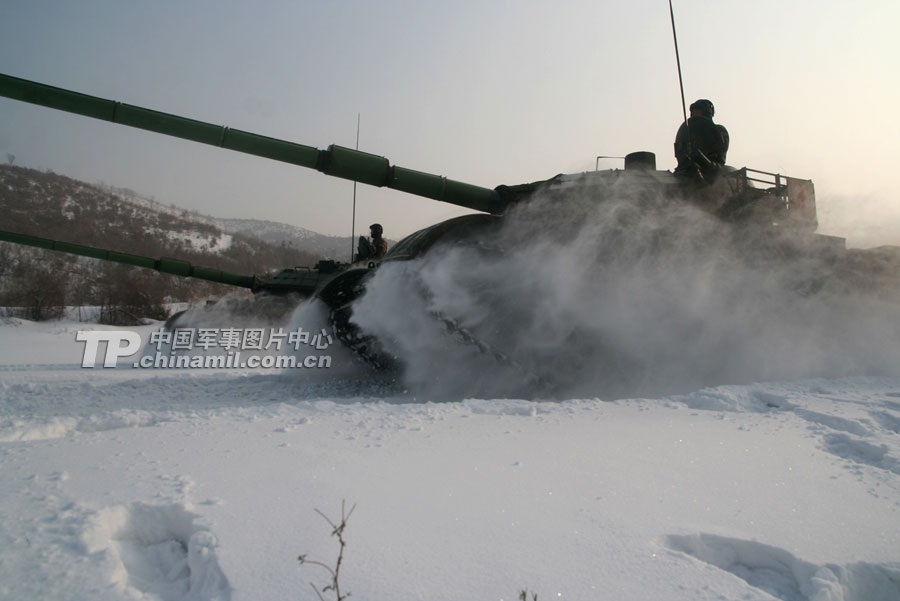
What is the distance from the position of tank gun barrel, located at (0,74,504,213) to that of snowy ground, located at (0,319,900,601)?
2.67m

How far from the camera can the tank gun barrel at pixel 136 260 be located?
9945 millimetres

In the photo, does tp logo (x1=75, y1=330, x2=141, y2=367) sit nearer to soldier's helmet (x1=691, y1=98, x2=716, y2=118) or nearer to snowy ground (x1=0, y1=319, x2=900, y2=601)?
snowy ground (x1=0, y1=319, x2=900, y2=601)

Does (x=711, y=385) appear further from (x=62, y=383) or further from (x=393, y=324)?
(x=62, y=383)

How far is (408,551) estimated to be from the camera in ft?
6.27

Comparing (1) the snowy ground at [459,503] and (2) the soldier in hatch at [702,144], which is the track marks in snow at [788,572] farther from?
(2) the soldier in hatch at [702,144]

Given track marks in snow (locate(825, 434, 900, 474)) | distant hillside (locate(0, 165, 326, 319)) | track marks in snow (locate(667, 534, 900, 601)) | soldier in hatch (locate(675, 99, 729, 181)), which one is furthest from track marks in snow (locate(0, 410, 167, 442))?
distant hillside (locate(0, 165, 326, 319))

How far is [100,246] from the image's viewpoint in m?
42.0

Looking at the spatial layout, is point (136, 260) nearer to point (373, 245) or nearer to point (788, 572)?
point (373, 245)

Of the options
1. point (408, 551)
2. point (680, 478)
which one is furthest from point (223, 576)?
point (680, 478)

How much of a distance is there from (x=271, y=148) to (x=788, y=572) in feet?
17.1

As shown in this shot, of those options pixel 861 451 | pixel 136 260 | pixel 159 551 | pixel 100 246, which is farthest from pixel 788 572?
pixel 100 246

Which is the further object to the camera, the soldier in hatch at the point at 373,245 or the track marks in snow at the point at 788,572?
the soldier in hatch at the point at 373,245

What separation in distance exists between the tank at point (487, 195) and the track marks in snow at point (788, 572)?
3135mm

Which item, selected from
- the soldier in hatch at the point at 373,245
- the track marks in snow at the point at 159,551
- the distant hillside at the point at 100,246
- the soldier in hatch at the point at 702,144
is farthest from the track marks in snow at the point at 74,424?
the distant hillside at the point at 100,246
